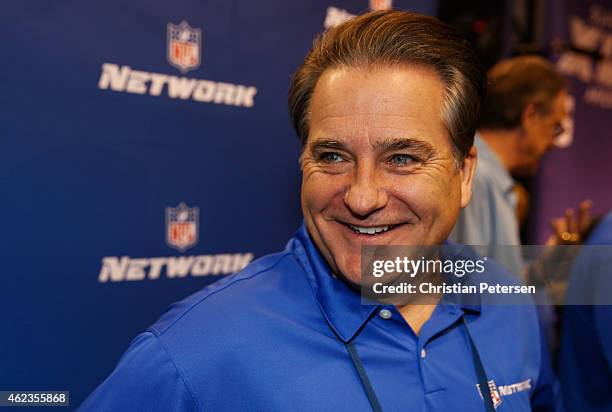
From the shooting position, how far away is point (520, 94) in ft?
9.18

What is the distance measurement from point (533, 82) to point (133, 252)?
1853 millimetres

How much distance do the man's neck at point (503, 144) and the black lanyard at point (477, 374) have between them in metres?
1.60

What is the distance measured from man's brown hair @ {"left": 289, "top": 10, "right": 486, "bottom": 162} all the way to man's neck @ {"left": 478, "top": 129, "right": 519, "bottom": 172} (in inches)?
59.8

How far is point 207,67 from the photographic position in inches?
76.9

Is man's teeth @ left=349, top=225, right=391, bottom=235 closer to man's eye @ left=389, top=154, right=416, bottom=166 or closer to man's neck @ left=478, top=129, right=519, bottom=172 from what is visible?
man's eye @ left=389, top=154, right=416, bottom=166

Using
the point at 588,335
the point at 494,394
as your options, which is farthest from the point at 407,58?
the point at 588,335

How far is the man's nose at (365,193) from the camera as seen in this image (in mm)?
1172

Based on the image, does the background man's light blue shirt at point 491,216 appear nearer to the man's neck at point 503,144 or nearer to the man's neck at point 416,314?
the man's neck at point 503,144

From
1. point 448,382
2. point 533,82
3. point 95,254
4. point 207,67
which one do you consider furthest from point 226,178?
point 533,82

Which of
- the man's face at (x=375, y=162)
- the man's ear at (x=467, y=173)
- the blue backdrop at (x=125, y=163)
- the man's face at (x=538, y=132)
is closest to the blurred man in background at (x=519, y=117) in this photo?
the man's face at (x=538, y=132)

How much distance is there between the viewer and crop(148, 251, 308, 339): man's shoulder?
3.84ft

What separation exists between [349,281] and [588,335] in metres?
1.02

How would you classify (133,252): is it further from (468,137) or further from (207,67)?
(468,137)

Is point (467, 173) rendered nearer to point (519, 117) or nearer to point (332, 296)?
point (332, 296)
